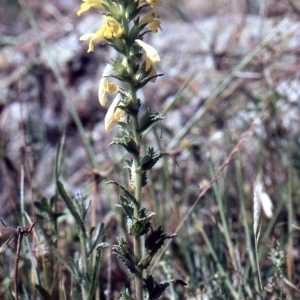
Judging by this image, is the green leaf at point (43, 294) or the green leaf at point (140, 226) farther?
the green leaf at point (43, 294)

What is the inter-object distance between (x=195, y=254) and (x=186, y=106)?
130 centimetres

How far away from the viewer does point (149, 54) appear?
97 centimetres

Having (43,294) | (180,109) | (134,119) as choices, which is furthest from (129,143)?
(180,109)

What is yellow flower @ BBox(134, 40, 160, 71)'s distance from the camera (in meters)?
0.96

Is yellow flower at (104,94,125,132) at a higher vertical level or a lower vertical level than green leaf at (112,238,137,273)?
higher

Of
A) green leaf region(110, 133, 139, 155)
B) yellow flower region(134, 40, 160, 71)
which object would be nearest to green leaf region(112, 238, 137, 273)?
green leaf region(110, 133, 139, 155)

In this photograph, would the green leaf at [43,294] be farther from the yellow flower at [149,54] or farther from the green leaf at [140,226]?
the yellow flower at [149,54]

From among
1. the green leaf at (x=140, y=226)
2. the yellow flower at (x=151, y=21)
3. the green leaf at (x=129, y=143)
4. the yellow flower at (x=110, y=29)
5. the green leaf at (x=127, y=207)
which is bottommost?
the green leaf at (x=140, y=226)

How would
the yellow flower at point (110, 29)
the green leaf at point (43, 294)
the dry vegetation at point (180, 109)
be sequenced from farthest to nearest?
the dry vegetation at point (180, 109)
the green leaf at point (43, 294)
the yellow flower at point (110, 29)

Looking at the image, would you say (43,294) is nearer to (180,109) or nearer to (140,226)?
(140,226)

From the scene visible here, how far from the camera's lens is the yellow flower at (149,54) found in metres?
0.96

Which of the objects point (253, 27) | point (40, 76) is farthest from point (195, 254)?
point (253, 27)

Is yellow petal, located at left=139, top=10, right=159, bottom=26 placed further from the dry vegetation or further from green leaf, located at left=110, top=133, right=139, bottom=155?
the dry vegetation

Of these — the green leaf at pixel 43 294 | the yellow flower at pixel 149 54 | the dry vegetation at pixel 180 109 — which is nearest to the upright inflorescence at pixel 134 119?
the yellow flower at pixel 149 54
